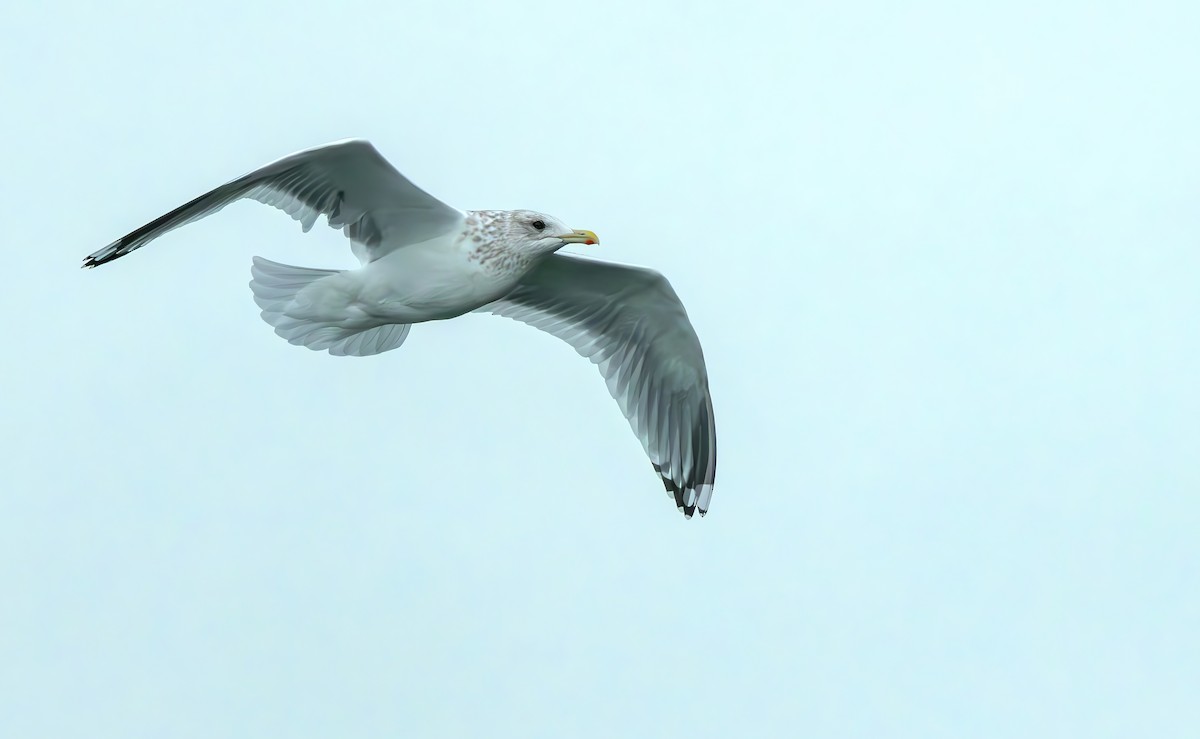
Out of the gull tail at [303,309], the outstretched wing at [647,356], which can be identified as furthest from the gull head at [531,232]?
the outstretched wing at [647,356]

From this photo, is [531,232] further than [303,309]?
No

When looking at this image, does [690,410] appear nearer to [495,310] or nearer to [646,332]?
[646,332]

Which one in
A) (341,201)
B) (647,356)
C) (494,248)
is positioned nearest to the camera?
(494,248)

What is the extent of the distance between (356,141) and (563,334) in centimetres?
144

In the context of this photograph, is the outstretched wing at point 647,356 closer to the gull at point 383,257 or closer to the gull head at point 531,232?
the gull at point 383,257

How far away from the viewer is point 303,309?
523 cm

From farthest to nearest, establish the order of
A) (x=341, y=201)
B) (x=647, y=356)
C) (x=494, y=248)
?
(x=647, y=356) < (x=341, y=201) < (x=494, y=248)

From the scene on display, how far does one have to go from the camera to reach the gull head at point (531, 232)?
5.02 meters

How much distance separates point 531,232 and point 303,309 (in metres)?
0.87

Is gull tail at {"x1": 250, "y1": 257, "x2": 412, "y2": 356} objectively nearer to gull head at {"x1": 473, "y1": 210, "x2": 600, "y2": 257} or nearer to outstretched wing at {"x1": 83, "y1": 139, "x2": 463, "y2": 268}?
outstretched wing at {"x1": 83, "y1": 139, "x2": 463, "y2": 268}

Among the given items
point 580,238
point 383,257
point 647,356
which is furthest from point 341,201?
point 647,356

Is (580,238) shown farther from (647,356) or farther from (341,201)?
(647,356)

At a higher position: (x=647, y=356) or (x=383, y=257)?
(x=383, y=257)

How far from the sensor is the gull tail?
5203mm
